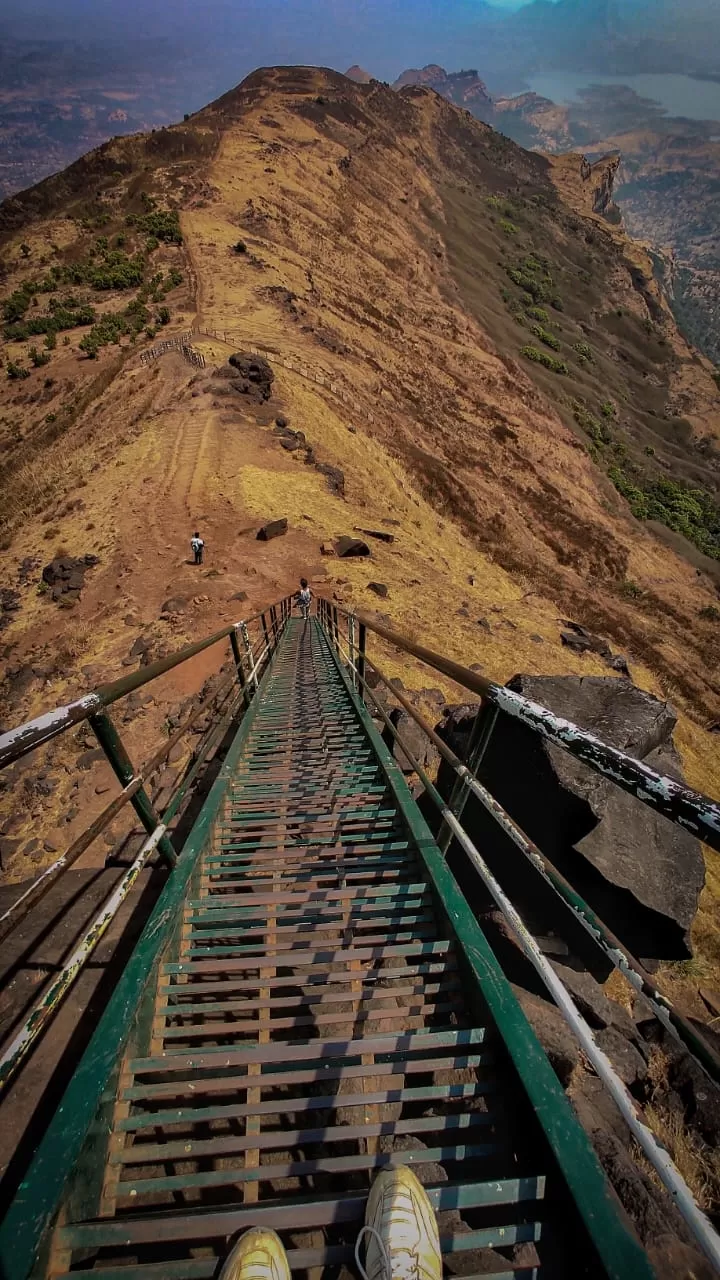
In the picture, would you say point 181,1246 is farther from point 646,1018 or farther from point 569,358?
point 569,358

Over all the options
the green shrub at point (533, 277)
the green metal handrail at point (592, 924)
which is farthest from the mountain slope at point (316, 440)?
the green shrub at point (533, 277)

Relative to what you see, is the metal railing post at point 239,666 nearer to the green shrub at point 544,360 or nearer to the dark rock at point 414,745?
the dark rock at point 414,745

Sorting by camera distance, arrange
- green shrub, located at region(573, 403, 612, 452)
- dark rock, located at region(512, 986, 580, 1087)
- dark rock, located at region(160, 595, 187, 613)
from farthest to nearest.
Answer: green shrub, located at region(573, 403, 612, 452), dark rock, located at region(160, 595, 187, 613), dark rock, located at region(512, 986, 580, 1087)

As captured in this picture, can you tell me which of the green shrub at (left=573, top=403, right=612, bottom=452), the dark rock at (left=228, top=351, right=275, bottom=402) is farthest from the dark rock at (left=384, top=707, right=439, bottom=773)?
the green shrub at (left=573, top=403, right=612, bottom=452)

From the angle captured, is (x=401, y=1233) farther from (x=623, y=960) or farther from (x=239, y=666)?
(x=239, y=666)

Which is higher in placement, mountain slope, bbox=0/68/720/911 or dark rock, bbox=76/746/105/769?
mountain slope, bbox=0/68/720/911

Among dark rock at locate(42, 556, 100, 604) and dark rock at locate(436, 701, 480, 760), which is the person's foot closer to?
dark rock at locate(436, 701, 480, 760)
